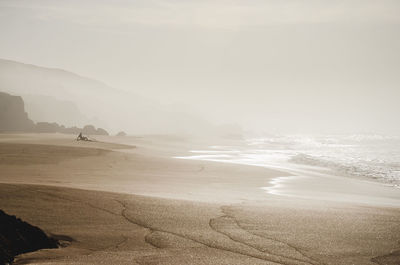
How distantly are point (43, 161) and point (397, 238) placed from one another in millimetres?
13185

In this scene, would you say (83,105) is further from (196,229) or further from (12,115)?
(196,229)

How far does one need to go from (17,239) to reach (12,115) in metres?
50.4

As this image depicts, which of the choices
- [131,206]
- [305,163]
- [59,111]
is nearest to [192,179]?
[131,206]

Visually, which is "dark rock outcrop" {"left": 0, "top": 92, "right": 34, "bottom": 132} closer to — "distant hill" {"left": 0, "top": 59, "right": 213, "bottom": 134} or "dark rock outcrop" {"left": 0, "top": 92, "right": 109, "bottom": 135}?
"dark rock outcrop" {"left": 0, "top": 92, "right": 109, "bottom": 135}

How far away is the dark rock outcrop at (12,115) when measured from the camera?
154 ft

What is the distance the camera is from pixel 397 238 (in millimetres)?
5020

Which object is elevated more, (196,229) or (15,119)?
(15,119)

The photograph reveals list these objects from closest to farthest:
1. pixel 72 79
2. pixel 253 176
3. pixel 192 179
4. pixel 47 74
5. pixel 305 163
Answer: pixel 192 179 → pixel 253 176 → pixel 305 163 → pixel 47 74 → pixel 72 79

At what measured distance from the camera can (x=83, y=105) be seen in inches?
4811

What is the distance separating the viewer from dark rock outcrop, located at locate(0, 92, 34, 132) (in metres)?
46.9

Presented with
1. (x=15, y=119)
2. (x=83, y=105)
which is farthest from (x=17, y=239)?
(x=83, y=105)

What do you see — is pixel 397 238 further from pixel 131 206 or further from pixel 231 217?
pixel 131 206

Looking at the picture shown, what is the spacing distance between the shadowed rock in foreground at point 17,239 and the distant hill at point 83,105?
7483cm

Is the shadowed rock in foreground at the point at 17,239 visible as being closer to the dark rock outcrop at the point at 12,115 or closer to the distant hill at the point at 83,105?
the dark rock outcrop at the point at 12,115
